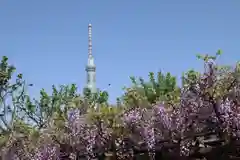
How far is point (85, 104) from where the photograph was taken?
523cm

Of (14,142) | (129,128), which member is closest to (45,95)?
(14,142)

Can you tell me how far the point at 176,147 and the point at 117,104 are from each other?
879 millimetres

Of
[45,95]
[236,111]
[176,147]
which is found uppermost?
[45,95]

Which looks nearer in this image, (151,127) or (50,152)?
(151,127)

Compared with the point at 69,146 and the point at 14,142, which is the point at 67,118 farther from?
the point at 14,142

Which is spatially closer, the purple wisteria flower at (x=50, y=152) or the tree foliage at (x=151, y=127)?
the tree foliage at (x=151, y=127)

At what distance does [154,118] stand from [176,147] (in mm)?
383

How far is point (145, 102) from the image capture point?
15.3ft

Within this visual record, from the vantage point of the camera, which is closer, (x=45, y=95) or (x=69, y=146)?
(x=69, y=146)

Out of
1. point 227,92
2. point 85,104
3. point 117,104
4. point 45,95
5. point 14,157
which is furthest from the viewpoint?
point 45,95

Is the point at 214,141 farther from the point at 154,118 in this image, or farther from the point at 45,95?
the point at 45,95

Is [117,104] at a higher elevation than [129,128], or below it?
higher

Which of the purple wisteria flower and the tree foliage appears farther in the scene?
the purple wisteria flower

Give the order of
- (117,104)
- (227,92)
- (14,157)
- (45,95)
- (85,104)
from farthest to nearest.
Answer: (45,95) < (14,157) < (85,104) < (117,104) < (227,92)
